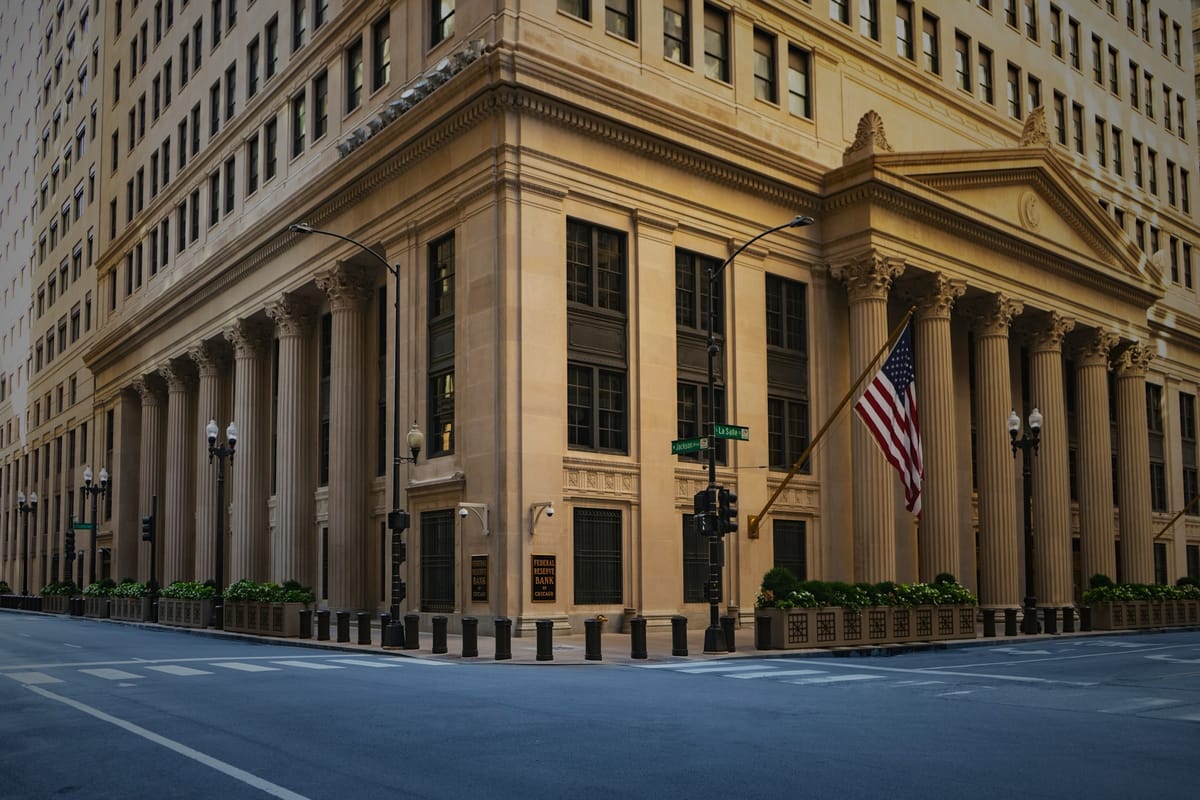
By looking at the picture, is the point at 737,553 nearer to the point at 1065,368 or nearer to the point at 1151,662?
the point at 1151,662

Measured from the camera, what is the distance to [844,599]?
2823cm

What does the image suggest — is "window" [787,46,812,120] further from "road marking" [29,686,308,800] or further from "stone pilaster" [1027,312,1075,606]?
"road marking" [29,686,308,800]

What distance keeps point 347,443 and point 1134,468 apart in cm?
3590

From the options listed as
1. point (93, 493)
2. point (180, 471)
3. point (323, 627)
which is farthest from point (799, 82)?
point (93, 493)

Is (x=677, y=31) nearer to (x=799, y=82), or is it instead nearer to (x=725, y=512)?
(x=799, y=82)

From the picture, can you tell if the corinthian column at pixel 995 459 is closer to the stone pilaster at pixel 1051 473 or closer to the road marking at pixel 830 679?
the stone pilaster at pixel 1051 473

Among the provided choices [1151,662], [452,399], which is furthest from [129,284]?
[1151,662]

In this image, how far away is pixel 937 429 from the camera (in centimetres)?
4219

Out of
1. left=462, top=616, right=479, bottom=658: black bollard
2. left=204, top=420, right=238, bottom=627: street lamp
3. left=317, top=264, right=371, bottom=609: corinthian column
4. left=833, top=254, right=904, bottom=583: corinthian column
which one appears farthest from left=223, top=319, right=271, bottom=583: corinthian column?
left=462, top=616, right=479, bottom=658: black bollard

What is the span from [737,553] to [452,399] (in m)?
10.3

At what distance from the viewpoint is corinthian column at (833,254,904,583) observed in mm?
39562

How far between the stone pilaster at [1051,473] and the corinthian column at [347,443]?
87.2ft

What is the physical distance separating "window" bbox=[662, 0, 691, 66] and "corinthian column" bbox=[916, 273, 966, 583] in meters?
12.5

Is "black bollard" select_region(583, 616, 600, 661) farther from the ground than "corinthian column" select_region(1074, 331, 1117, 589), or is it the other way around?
"corinthian column" select_region(1074, 331, 1117, 589)
